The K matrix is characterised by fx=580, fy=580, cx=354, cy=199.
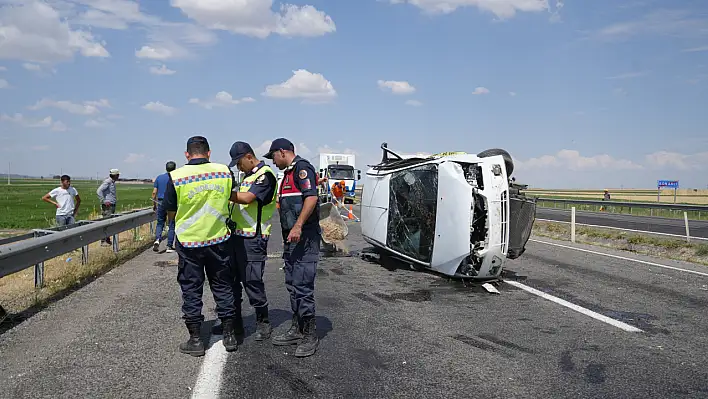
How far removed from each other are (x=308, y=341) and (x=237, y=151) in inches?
75.1

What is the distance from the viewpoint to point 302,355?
4879 mm

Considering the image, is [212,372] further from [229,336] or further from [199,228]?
[199,228]

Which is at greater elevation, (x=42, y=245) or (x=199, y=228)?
(x=199, y=228)

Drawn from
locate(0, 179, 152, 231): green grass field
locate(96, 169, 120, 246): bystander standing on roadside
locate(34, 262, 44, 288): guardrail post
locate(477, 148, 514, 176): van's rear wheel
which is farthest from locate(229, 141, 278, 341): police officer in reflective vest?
locate(0, 179, 152, 231): green grass field

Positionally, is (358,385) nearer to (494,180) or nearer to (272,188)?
(272,188)

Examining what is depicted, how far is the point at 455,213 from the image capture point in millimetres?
8117

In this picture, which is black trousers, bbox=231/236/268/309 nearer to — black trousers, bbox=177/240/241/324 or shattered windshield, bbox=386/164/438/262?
black trousers, bbox=177/240/241/324

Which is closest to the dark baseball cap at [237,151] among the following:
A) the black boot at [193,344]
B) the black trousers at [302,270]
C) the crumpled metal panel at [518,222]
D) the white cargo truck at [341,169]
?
the black trousers at [302,270]

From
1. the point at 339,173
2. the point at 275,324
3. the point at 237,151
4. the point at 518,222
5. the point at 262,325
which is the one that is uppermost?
the point at 339,173

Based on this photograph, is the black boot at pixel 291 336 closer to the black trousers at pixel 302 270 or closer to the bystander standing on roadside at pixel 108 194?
the black trousers at pixel 302 270

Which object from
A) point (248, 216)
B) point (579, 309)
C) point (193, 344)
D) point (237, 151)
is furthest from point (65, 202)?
point (579, 309)

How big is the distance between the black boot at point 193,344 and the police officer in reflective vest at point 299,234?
0.68 meters

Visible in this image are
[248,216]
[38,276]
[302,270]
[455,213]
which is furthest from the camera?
[455,213]

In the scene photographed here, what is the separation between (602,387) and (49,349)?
4.50m
